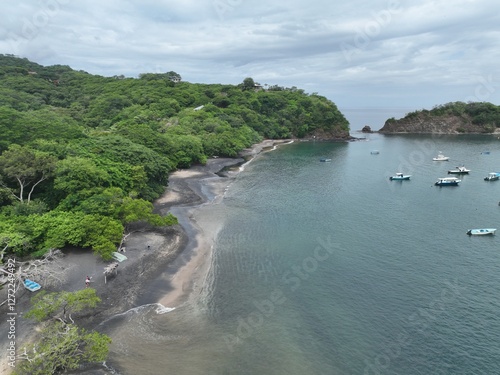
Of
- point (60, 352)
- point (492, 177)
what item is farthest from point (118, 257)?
point (492, 177)

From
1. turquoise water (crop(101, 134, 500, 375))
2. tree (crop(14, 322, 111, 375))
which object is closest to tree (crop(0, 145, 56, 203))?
tree (crop(14, 322, 111, 375))

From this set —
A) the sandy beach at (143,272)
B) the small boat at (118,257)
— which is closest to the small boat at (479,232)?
the sandy beach at (143,272)

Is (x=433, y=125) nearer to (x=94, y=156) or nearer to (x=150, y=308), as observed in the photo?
(x=94, y=156)

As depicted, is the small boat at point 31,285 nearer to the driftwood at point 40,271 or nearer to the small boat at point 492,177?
the driftwood at point 40,271

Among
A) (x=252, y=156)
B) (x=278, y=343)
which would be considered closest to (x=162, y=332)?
(x=278, y=343)

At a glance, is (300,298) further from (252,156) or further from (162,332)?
(252,156)
